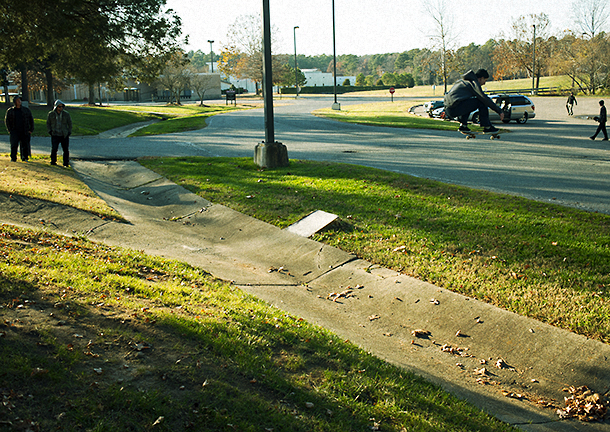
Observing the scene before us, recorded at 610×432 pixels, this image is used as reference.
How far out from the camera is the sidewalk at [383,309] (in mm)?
4395

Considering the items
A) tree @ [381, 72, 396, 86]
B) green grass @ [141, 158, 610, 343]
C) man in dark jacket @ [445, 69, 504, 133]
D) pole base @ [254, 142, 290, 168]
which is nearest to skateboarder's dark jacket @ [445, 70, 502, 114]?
man in dark jacket @ [445, 69, 504, 133]

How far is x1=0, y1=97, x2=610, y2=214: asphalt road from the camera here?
36.6ft

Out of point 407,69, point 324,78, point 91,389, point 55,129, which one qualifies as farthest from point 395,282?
point 407,69

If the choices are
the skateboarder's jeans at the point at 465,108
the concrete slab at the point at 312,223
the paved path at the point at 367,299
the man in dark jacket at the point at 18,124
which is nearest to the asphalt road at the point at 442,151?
the paved path at the point at 367,299

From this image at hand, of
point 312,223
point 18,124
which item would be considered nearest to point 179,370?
point 312,223

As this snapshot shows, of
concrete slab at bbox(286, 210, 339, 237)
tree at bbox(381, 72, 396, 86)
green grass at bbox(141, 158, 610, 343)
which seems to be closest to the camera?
green grass at bbox(141, 158, 610, 343)

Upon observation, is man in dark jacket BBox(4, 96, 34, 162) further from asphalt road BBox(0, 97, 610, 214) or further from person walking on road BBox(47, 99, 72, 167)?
asphalt road BBox(0, 97, 610, 214)

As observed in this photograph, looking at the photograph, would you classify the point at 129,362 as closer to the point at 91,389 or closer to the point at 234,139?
the point at 91,389

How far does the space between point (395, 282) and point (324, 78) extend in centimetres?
12979

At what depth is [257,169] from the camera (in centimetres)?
1353

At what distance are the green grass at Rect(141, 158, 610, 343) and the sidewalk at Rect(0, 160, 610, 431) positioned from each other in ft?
0.99

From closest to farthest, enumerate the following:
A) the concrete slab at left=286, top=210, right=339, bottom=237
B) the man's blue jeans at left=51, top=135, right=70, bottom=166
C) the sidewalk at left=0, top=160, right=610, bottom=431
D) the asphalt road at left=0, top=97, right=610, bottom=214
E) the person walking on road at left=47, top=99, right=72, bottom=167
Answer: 1. the sidewalk at left=0, top=160, right=610, bottom=431
2. the concrete slab at left=286, top=210, right=339, bottom=237
3. the asphalt road at left=0, top=97, right=610, bottom=214
4. the person walking on road at left=47, top=99, right=72, bottom=167
5. the man's blue jeans at left=51, top=135, right=70, bottom=166

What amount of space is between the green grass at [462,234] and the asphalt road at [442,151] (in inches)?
68.0

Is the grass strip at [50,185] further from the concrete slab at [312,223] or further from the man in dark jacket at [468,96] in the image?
the man in dark jacket at [468,96]
